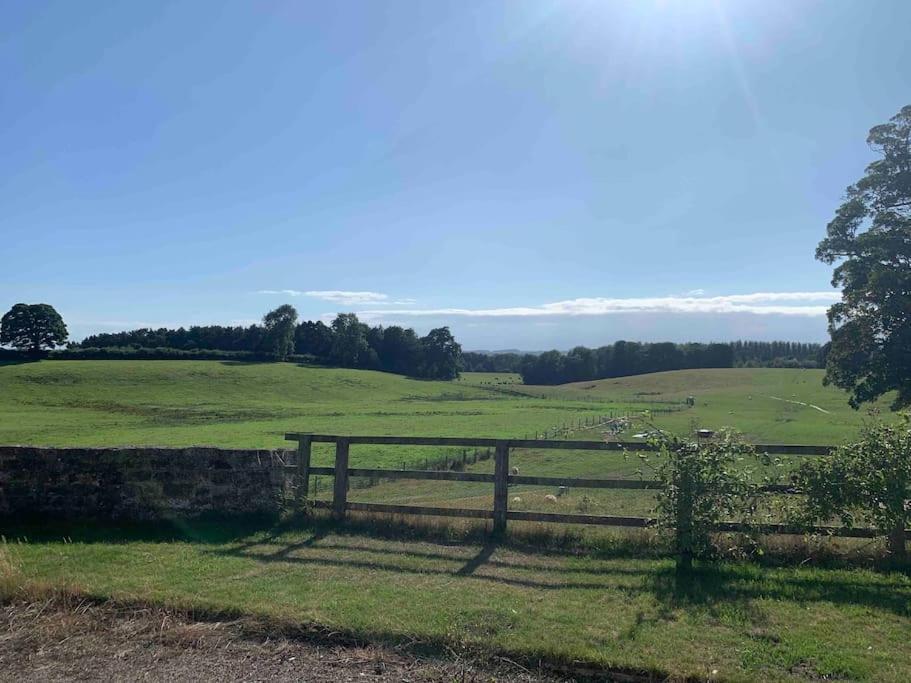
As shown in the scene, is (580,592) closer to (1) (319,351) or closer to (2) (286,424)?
(2) (286,424)

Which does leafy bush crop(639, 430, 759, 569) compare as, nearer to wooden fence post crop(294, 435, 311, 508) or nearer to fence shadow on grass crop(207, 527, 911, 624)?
fence shadow on grass crop(207, 527, 911, 624)

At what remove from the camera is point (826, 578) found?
5.97 meters

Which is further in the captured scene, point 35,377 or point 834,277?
point 35,377

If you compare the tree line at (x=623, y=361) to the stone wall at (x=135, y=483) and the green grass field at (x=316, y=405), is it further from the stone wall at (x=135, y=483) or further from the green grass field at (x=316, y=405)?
the stone wall at (x=135, y=483)

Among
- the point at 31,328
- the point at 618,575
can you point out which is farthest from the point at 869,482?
the point at 31,328

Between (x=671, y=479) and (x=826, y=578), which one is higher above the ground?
(x=671, y=479)

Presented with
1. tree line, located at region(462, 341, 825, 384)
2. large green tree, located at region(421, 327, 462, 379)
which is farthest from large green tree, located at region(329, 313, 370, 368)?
tree line, located at region(462, 341, 825, 384)

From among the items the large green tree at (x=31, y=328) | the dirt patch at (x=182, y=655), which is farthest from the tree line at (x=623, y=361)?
the dirt patch at (x=182, y=655)

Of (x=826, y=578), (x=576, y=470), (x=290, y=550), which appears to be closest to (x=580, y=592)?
(x=826, y=578)

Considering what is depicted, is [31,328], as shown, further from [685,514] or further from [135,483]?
[685,514]

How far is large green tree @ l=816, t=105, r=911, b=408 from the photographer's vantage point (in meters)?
23.1

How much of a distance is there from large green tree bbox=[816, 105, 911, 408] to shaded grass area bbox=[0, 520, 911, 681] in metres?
20.8

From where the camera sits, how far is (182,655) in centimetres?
462

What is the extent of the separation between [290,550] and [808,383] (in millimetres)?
91175
